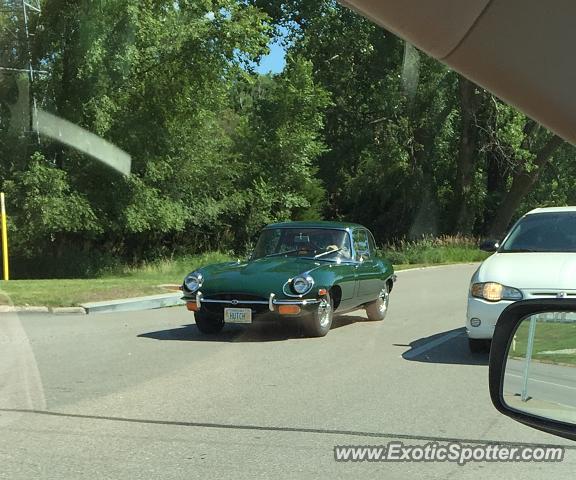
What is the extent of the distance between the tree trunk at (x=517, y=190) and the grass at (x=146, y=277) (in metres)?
1.60

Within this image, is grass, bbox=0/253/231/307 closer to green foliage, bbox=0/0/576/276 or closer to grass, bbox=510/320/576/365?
green foliage, bbox=0/0/576/276

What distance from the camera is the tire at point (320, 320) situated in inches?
384

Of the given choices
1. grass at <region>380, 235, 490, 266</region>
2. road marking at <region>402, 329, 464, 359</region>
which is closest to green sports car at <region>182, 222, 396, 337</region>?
road marking at <region>402, 329, 464, 359</region>

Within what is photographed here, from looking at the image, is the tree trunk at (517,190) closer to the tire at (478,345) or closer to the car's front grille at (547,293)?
the tire at (478,345)

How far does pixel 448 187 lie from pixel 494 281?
105 feet

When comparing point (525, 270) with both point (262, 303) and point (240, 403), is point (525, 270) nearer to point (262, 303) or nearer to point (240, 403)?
point (240, 403)

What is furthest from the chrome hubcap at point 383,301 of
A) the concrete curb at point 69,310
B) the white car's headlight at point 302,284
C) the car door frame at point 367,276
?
the concrete curb at point 69,310

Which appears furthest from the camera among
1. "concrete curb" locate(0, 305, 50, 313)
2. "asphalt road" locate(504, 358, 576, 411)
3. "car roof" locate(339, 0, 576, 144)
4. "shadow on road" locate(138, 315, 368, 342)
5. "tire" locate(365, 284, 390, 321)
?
"concrete curb" locate(0, 305, 50, 313)

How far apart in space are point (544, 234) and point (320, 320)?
9.77ft

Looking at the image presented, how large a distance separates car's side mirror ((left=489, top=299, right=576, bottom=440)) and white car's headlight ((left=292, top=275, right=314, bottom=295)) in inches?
273

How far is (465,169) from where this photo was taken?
116 feet

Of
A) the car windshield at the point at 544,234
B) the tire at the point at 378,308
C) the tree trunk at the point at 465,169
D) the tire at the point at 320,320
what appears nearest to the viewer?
the car windshield at the point at 544,234

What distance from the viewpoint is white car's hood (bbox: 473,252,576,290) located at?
23.8 feet

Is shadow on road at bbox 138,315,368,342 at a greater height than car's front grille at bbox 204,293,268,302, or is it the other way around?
car's front grille at bbox 204,293,268,302
